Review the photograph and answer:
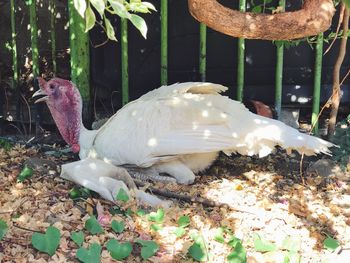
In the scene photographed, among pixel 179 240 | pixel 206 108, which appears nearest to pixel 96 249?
pixel 179 240

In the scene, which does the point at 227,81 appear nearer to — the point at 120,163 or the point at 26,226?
the point at 120,163

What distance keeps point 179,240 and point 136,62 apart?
2032 millimetres

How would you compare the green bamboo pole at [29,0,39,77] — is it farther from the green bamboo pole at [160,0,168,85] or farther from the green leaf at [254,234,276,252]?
the green leaf at [254,234,276,252]

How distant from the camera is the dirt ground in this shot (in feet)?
6.77

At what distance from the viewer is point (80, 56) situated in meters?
3.59

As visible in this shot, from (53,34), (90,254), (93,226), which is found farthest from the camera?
(53,34)

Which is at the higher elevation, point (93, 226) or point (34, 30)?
point (34, 30)

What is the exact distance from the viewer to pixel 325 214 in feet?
8.23

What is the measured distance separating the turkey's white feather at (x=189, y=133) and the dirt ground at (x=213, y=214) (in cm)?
20

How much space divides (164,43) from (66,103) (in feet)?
2.67

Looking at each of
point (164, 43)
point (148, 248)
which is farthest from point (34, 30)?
point (148, 248)

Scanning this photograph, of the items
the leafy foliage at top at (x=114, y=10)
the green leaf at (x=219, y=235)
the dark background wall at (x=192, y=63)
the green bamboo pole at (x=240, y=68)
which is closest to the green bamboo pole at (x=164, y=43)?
the dark background wall at (x=192, y=63)

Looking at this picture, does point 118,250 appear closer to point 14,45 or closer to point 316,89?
point 316,89

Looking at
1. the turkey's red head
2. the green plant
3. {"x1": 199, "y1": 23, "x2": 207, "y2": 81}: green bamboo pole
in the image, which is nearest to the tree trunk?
the green plant
